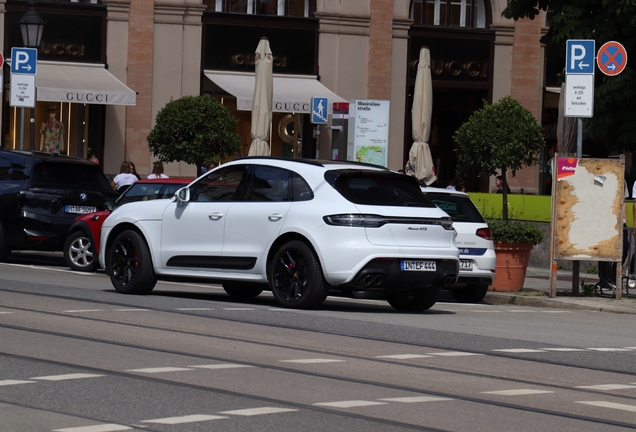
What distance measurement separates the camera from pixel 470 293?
17.2 m

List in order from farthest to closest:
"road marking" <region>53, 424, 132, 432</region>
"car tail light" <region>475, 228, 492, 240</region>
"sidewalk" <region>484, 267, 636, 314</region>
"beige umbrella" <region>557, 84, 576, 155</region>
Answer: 1. "beige umbrella" <region>557, 84, 576, 155</region>
2. "car tail light" <region>475, 228, 492, 240</region>
3. "sidewalk" <region>484, 267, 636, 314</region>
4. "road marking" <region>53, 424, 132, 432</region>

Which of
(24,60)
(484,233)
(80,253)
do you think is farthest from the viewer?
(24,60)

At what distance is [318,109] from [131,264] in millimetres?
12352

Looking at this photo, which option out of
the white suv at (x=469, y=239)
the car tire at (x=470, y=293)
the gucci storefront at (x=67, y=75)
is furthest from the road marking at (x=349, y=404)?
the gucci storefront at (x=67, y=75)

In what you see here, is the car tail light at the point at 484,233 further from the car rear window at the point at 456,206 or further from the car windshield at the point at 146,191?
the car windshield at the point at 146,191

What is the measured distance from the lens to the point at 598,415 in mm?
7535

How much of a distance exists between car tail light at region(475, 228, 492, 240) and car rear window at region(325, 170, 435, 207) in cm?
303

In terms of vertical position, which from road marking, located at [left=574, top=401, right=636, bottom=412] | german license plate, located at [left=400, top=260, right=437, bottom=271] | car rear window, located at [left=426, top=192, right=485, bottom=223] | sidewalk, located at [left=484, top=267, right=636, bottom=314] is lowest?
sidewalk, located at [left=484, top=267, right=636, bottom=314]

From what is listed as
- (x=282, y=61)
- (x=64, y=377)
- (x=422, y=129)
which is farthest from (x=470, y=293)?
(x=282, y=61)

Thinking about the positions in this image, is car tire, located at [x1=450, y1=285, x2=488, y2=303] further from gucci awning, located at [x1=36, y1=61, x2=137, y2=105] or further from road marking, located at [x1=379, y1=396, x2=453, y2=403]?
gucci awning, located at [x1=36, y1=61, x2=137, y2=105]

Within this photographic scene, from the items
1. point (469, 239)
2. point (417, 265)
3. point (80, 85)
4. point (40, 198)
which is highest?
point (80, 85)

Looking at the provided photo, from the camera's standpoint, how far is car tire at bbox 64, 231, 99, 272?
19.0 m

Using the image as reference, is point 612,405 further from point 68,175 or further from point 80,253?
point 68,175

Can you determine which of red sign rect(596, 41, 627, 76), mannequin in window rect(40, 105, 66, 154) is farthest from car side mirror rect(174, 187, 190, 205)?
mannequin in window rect(40, 105, 66, 154)
